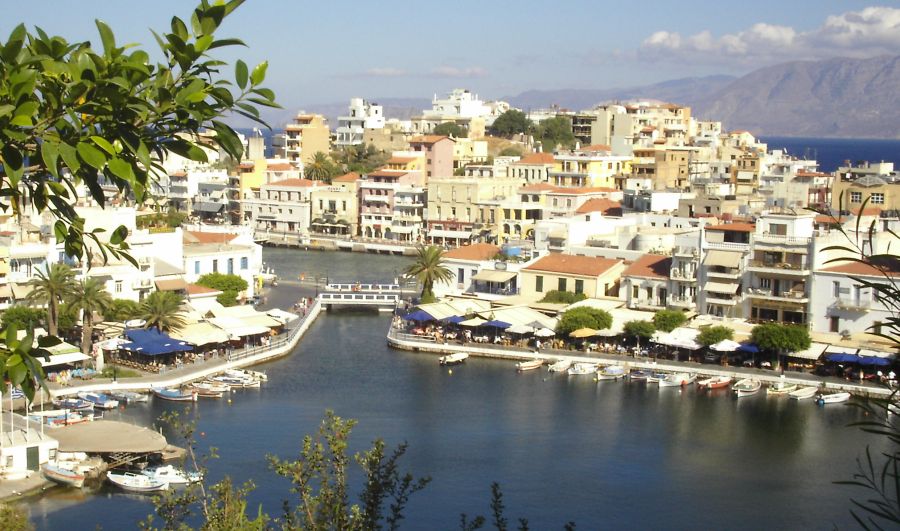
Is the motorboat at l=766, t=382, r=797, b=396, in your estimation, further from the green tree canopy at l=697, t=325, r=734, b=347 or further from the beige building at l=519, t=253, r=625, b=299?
the beige building at l=519, t=253, r=625, b=299

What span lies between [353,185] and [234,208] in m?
6.14

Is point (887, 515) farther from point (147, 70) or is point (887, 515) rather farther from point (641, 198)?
point (641, 198)

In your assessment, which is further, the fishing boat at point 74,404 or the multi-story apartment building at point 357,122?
the multi-story apartment building at point 357,122

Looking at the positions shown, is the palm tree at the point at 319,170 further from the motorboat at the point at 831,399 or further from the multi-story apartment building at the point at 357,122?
the motorboat at the point at 831,399

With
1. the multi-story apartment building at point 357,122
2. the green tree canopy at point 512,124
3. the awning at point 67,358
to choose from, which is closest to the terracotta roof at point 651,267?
the awning at point 67,358

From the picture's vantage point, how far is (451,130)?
209 ft

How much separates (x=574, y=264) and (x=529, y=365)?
4.91 meters

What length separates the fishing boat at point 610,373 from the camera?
2300cm

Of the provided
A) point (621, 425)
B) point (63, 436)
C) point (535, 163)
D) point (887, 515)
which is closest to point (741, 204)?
point (535, 163)

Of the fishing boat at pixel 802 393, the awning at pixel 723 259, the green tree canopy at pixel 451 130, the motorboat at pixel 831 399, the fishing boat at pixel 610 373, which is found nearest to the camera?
the motorboat at pixel 831 399

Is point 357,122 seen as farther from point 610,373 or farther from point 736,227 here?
point 610,373

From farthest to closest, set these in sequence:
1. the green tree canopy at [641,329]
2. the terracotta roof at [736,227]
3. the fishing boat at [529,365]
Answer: the terracotta roof at [736,227], the green tree canopy at [641,329], the fishing boat at [529,365]

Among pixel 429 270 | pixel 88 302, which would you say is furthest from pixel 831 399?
pixel 88 302

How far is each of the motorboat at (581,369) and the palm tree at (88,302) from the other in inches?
360
